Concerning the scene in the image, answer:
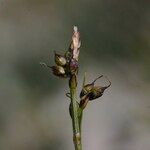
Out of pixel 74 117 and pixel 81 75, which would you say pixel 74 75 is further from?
pixel 81 75

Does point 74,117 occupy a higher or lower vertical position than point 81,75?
lower

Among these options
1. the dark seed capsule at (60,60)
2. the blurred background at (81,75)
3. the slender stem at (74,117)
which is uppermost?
the blurred background at (81,75)

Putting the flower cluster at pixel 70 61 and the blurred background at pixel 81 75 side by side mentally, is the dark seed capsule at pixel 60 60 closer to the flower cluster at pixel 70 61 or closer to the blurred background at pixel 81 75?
the flower cluster at pixel 70 61

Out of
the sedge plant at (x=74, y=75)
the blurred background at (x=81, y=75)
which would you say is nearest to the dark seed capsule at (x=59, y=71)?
the sedge plant at (x=74, y=75)

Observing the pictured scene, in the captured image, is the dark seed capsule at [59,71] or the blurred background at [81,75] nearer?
the dark seed capsule at [59,71]

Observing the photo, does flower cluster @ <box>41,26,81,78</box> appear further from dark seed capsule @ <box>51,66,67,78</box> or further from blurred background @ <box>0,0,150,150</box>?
blurred background @ <box>0,0,150,150</box>

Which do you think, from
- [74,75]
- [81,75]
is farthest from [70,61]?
[81,75]

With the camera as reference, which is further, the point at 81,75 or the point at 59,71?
the point at 81,75

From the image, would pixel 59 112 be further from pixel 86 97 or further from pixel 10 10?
pixel 86 97
